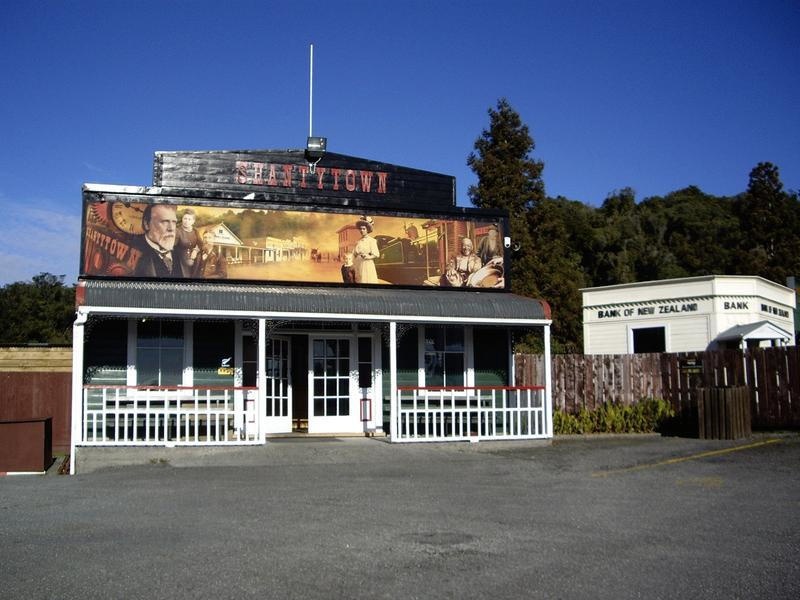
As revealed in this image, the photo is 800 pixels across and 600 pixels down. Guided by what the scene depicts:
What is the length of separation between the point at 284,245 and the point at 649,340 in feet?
47.9

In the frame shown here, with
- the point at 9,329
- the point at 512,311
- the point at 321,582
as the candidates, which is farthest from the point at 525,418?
the point at 9,329

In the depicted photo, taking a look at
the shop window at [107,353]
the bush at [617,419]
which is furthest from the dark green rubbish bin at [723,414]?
the shop window at [107,353]

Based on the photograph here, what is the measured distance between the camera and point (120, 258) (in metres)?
16.3

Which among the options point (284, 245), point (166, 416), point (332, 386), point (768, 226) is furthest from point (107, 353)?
point (768, 226)

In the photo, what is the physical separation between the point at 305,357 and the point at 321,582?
11427 mm

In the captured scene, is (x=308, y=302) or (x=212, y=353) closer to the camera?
(x=308, y=302)

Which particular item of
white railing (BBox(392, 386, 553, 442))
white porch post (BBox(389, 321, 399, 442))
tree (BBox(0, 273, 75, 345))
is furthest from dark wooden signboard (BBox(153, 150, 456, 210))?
tree (BBox(0, 273, 75, 345))

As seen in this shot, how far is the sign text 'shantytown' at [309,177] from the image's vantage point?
18094 millimetres

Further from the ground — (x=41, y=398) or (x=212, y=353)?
(x=212, y=353)

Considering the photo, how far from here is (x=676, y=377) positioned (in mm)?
19875

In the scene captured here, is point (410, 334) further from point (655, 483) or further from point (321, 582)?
point (321, 582)

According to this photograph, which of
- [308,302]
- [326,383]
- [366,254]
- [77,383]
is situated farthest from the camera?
[326,383]

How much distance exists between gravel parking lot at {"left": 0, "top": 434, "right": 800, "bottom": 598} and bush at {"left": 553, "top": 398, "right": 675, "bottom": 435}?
348 centimetres

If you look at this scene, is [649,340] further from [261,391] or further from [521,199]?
[261,391]
